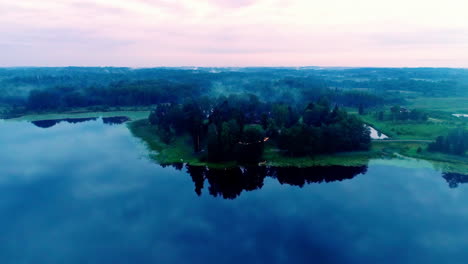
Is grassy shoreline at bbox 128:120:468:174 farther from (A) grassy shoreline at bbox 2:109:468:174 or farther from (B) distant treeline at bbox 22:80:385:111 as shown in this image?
(B) distant treeline at bbox 22:80:385:111

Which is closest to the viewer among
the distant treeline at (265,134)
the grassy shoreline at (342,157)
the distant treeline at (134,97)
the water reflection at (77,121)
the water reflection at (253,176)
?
the water reflection at (253,176)

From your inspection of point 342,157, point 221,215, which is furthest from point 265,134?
point 221,215

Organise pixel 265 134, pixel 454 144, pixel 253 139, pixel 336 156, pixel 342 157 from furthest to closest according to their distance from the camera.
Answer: pixel 265 134
pixel 336 156
pixel 342 157
pixel 454 144
pixel 253 139

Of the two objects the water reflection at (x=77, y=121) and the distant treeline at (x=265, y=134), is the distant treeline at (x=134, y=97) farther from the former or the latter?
the distant treeline at (x=265, y=134)

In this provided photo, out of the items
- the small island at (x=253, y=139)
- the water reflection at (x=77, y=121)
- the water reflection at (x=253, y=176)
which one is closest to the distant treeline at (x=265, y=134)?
the small island at (x=253, y=139)

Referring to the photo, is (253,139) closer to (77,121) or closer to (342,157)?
(342,157)

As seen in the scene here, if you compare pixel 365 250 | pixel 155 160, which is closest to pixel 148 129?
pixel 155 160

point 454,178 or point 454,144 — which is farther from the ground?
point 454,144
